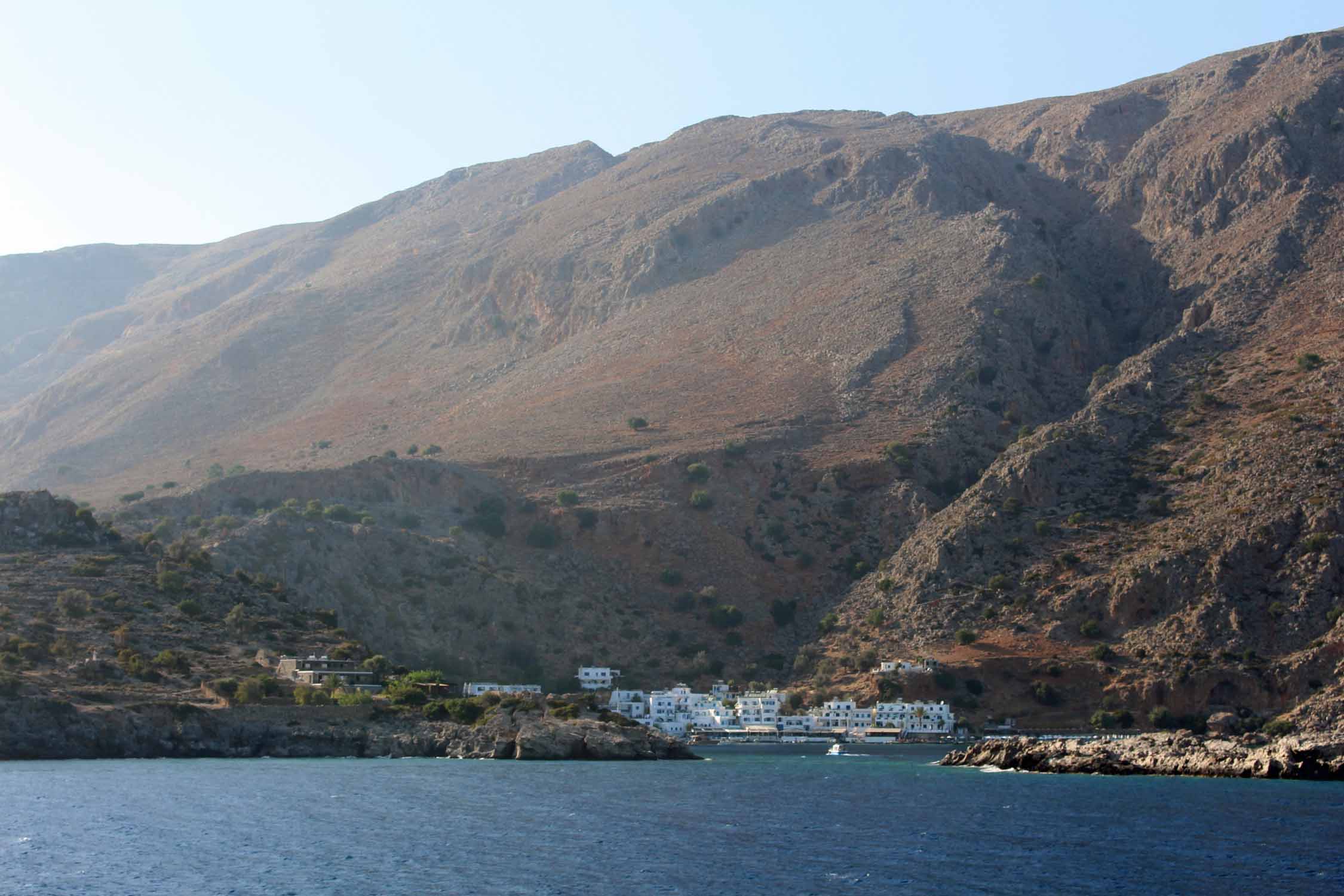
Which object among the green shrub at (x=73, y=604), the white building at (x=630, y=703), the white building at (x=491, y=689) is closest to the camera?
the green shrub at (x=73, y=604)

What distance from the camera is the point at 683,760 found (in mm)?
76562

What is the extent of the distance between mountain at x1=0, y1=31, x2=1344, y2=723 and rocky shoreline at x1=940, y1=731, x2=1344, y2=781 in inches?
423

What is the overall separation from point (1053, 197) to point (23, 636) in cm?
10404

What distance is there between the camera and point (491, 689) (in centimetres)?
8744

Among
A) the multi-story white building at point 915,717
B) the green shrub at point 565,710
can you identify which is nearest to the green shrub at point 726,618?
the multi-story white building at point 915,717

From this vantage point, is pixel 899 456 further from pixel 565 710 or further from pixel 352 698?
pixel 352 698

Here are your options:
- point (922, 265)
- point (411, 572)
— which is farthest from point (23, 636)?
point (922, 265)

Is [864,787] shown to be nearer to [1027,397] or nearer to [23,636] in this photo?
[23,636]

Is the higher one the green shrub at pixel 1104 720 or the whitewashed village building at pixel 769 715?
the whitewashed village building at pixel 769 715

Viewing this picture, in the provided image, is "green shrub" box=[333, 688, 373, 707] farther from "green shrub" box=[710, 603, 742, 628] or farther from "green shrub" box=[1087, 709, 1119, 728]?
"green shrub" box=[1087, 709, 1119, 728]

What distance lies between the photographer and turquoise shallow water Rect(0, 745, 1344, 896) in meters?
40.5

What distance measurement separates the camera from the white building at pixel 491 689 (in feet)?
282

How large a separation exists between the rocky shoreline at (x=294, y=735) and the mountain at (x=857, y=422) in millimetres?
19829

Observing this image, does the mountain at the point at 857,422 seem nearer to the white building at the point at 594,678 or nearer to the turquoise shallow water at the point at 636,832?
the white building at the point at 594,678
